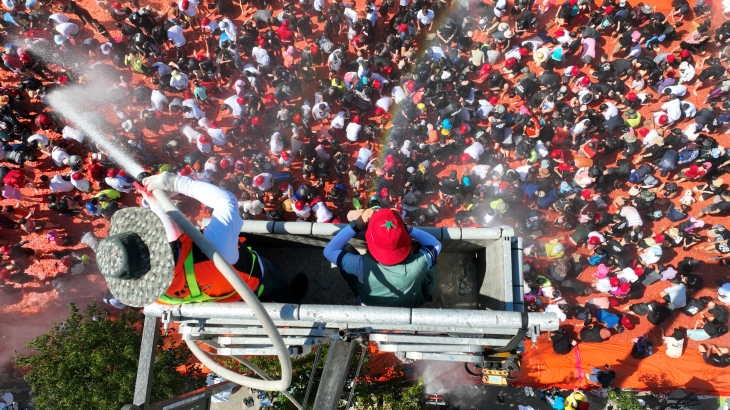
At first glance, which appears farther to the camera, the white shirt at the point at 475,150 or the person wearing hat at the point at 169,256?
the white shirt at the point at 475,150

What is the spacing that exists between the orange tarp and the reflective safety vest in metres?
9.29

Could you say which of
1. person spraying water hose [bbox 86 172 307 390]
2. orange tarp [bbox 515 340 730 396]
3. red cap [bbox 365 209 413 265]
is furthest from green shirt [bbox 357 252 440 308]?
orange tarp [bbox 515 340 730 396]

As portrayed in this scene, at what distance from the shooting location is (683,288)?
9.99 meters

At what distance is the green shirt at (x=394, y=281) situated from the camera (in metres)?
4.68

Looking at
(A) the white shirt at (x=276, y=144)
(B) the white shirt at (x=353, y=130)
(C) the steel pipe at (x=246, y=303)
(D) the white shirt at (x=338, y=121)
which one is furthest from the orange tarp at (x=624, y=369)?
(C) the steel pipe at (x=246, y=303)

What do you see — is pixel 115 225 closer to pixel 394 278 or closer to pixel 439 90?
pixel 394 278

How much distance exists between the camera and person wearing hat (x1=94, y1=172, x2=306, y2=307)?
2.87m

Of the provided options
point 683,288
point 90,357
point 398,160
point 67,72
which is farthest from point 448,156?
A: point 67,72

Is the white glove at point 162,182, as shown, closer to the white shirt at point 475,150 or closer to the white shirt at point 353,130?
the white shirt at point 353,130

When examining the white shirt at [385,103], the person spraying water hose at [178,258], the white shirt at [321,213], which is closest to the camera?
the person spraying water hose at [178,258]

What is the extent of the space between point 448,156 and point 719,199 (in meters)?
7.68

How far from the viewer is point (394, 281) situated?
4723mm

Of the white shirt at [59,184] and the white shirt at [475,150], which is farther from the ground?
the white shirt at [475,150]

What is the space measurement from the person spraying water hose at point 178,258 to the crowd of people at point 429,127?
646 centimetres
